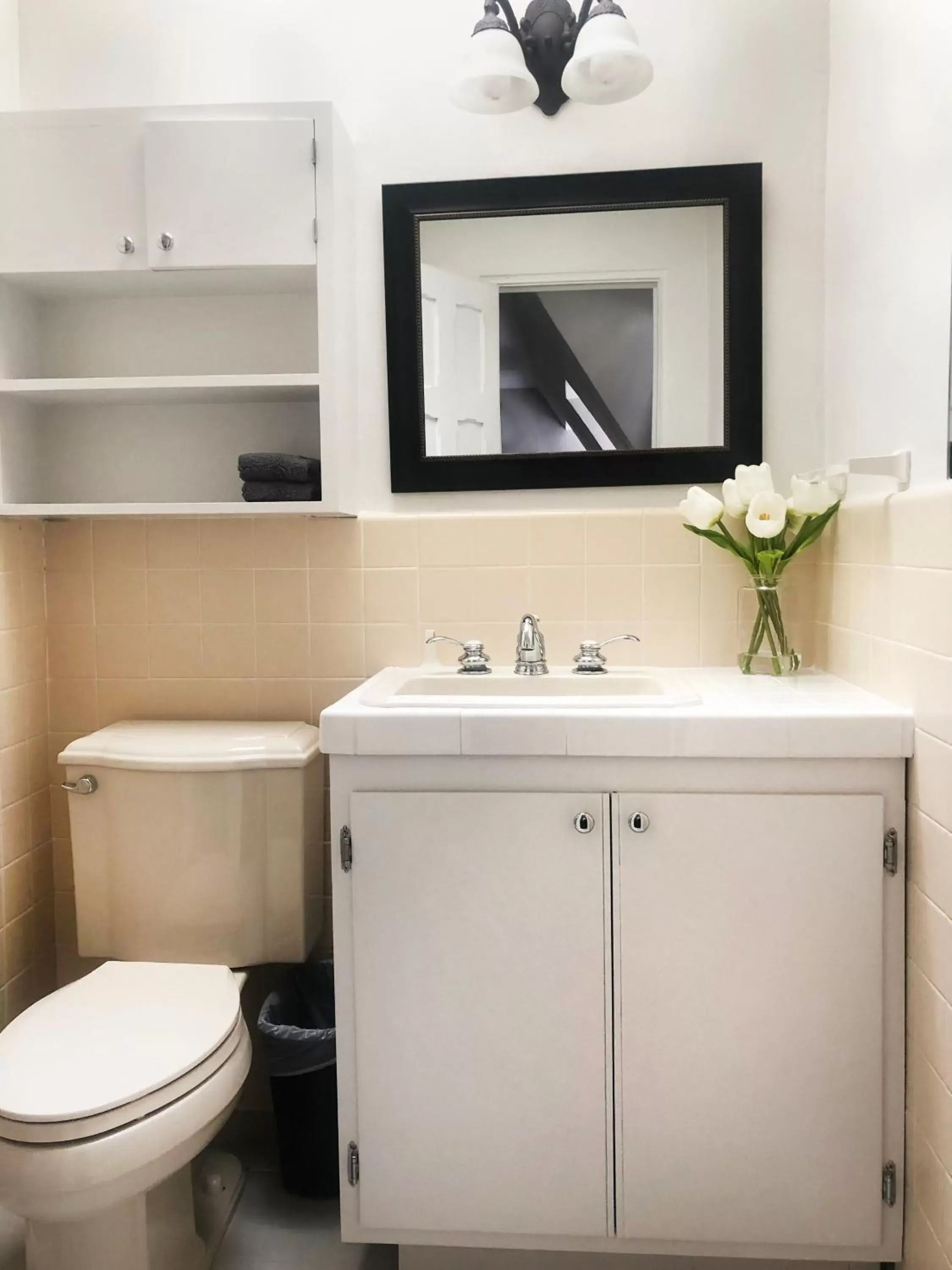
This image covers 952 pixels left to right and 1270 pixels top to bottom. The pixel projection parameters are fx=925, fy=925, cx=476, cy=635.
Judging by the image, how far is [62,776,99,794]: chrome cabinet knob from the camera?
5.55 ft

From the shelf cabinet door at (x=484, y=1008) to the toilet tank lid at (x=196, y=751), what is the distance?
1.16 ft

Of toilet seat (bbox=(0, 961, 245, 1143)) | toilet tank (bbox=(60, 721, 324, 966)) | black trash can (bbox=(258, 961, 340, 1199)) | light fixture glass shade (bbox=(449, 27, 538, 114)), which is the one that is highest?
light fixture glass shade (bbox=(449, 27, 538, 114))

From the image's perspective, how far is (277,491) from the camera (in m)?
1.65

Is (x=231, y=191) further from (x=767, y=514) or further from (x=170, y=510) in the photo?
(x=767, y=514)

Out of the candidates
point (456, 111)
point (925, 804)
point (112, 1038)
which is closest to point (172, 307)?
point (456, 111)

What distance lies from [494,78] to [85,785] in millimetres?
1453

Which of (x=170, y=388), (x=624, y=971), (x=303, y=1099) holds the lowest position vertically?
(x=303, y=1099)

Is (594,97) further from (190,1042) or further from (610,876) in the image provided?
(190,1042)

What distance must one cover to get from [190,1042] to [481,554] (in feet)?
3.24

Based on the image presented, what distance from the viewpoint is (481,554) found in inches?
71.9

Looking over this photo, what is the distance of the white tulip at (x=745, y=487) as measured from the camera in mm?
1619

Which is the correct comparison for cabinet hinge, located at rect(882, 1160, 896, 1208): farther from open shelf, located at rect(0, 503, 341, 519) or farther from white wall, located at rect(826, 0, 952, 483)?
open shelf, located at rect(0, 503, 341, 519)

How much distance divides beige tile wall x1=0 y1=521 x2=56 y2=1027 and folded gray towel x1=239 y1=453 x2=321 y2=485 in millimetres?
501

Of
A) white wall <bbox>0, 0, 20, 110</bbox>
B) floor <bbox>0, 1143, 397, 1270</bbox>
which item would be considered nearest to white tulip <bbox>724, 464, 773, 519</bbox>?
floor <bbox>0, 1143, 397, 1270</bbox>
